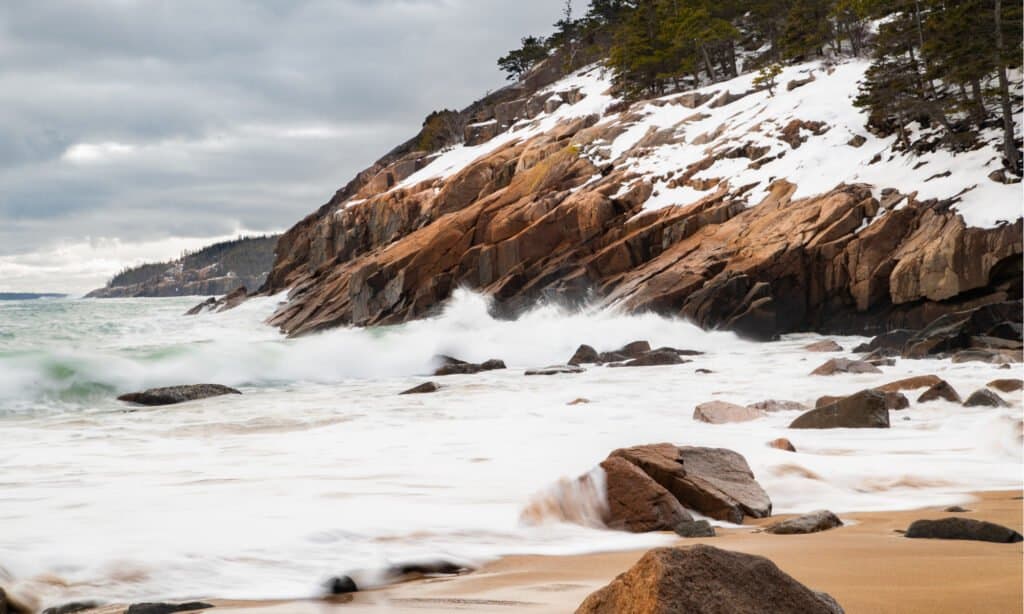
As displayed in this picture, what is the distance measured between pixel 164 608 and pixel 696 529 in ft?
9.08

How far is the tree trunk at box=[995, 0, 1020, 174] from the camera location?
20188 millimetres

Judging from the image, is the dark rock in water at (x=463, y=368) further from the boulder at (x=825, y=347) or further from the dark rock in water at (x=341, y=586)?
the dark rock in water at (x=341, y=586)

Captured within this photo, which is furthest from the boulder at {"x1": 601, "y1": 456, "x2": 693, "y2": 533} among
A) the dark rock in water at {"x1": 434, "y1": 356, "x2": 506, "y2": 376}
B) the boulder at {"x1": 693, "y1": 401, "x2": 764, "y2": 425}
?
the dark rock in water at {"x1": 434, "y1": 356, "x2": 506, "y2": 376}

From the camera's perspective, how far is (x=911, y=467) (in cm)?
626

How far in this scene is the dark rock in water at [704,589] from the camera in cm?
203

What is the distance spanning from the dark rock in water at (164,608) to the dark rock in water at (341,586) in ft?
1.58

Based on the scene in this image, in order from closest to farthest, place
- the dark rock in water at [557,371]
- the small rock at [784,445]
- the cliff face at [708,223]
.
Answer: the small rock at [784,445]
the dark rock in water at [557,371]
the cliff face at [708,223]

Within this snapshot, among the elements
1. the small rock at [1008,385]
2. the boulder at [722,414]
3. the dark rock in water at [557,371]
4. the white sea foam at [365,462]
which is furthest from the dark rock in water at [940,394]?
the dark rock in water at [557,371]

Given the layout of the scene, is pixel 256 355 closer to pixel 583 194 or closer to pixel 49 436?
pixel 49 436

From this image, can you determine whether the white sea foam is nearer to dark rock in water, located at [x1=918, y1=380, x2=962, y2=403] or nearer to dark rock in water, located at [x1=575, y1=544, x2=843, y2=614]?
dark rock in water, located at [x1=918, y1=380, x2=962, y2=403]

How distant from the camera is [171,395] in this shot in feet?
47.2

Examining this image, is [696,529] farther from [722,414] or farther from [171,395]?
[171,395]

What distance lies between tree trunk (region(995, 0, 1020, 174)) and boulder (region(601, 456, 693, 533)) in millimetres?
19980

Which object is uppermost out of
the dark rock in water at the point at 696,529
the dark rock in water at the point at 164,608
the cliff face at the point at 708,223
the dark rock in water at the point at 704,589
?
the cliff face at the point at 708,223
